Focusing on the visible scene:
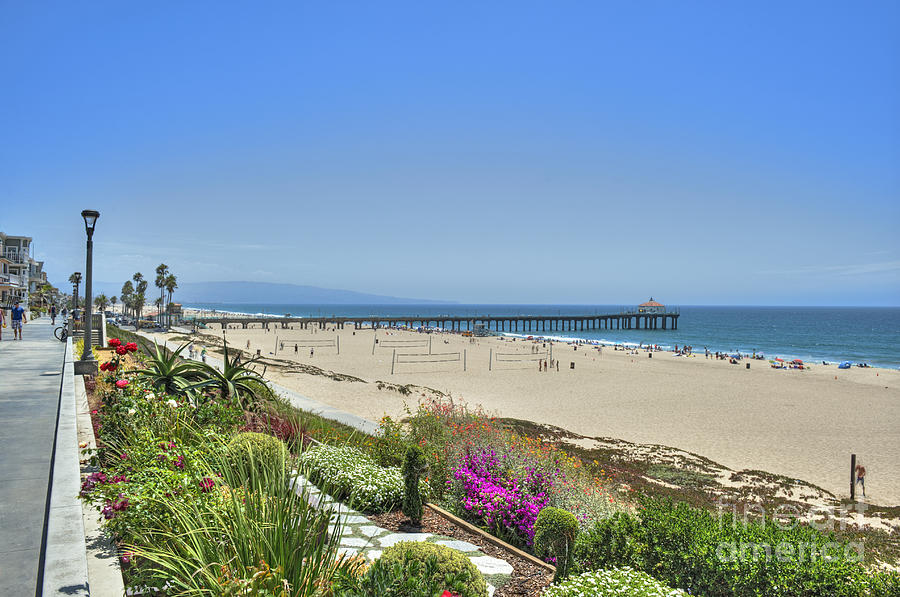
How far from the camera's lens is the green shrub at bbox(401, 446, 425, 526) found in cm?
449

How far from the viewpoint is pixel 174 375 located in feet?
22.6

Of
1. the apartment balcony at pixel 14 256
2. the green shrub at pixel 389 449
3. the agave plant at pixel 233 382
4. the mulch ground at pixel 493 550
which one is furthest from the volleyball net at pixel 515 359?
the apartment balcony at pixel 14 256

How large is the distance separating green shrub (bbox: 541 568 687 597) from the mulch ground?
722 millimetres

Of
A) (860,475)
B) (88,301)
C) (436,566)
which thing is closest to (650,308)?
(860,475)

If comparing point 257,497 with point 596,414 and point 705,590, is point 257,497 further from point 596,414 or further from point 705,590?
point 596,414

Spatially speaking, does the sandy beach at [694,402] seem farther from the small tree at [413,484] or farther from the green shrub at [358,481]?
the small tree at [413,484]

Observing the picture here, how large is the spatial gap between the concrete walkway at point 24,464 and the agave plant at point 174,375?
118cm

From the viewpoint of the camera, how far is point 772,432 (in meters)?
17.5

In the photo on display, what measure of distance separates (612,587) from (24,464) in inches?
215

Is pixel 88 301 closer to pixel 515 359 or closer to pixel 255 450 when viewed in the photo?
pixel 255 450

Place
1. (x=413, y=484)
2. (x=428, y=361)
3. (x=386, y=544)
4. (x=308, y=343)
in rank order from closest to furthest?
(x=386, y=544)
(x=413, y=484)
(x=428, y=361)
(x=308, y=343)

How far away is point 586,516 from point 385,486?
1981 mm

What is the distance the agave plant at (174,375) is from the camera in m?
6.60

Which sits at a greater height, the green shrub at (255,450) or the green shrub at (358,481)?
the green shrub at (255,450)
